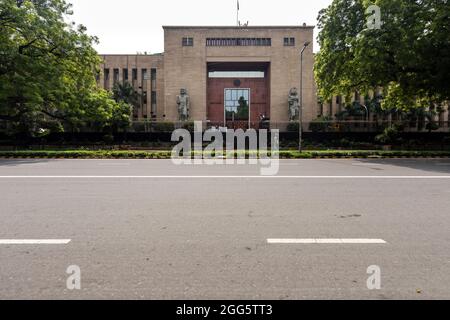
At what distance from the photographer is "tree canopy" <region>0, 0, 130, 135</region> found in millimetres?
22172

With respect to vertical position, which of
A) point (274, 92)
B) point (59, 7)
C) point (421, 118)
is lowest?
point (421, 118)

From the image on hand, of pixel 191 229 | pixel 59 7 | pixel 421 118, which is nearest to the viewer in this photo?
pixel 191 229

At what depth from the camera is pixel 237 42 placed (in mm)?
45906

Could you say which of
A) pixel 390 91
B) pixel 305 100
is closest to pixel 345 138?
pixel 390 91

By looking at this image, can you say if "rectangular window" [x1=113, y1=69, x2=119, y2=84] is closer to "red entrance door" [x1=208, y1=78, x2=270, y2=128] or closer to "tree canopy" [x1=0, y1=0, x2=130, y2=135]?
"red entrance door" [x1=208, y1=78, x2=270, y2=128]

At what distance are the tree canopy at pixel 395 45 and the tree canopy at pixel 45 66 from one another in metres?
18.0

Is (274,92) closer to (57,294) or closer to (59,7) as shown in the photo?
(59,7)

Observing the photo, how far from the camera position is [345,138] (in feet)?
109

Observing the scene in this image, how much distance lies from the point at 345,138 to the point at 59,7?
88.2ft

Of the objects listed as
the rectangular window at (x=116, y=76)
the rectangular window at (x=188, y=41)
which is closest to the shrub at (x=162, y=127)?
the rectangular window at (x=188, y=41)

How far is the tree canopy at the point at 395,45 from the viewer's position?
59.7 feet

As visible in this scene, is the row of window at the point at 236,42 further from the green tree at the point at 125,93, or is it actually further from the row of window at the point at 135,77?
the row of window at the point at 135,77

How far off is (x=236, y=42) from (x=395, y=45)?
29.8 metres

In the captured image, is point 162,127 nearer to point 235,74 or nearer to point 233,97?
point 233,97
